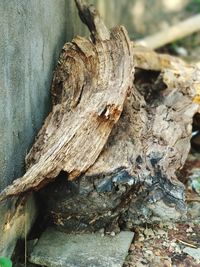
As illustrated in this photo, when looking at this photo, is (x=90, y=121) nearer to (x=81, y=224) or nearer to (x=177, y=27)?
(x=81, y=224)

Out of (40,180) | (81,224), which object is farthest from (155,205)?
(40,180)

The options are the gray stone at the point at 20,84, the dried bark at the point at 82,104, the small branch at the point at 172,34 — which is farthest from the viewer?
the small branch at the point at 172,34

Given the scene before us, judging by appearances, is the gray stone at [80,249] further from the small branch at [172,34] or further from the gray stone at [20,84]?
the small branch at [172,34]

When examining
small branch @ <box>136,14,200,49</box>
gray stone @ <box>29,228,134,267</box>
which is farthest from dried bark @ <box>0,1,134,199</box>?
small branch @ <box>136,14,200,49</box>

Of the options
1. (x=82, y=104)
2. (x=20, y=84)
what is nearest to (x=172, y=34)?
(x=82, y=104)

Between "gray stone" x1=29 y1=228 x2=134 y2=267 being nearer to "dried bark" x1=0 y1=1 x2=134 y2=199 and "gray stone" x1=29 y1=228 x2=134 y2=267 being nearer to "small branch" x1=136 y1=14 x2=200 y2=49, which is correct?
"dried bark" x1=0 y1=1 x2=134 y2=199

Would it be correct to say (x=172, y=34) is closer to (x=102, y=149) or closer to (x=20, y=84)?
(x=102, y=149)

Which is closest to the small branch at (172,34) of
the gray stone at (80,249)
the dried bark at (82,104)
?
the dried bark at (82,104)
